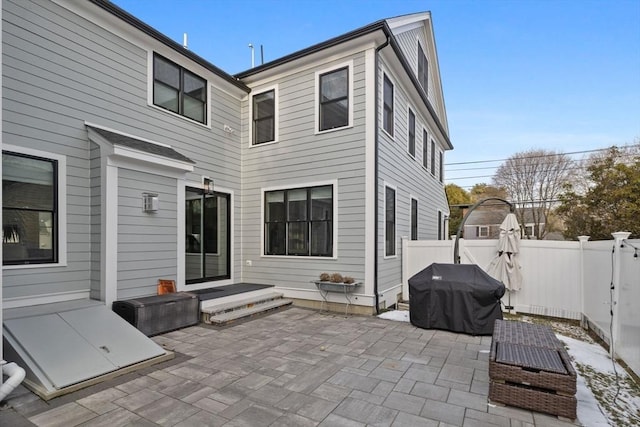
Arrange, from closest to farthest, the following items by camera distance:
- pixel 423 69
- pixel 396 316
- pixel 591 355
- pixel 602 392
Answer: pixel 602 392 → pixel 591 355 → pixel 396 316 → pixel 423 69

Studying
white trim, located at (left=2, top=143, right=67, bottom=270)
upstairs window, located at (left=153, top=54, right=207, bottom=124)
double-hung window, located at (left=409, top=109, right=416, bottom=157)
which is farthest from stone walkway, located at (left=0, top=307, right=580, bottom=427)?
double-hung window, located at (left=409, top=109, right=416, bottom=157)

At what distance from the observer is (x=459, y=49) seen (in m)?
12.8

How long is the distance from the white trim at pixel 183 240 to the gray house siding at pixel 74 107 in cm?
11

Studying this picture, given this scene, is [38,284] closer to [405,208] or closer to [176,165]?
[176,165]

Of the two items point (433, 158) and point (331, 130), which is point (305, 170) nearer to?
point (331, 130)

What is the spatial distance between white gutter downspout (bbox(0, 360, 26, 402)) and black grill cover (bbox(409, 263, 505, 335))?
5.04 meters

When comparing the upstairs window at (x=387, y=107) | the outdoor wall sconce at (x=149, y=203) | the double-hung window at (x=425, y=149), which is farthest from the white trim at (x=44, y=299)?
the double-hung window at (x=425, y=149)

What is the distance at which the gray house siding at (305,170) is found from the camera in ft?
21.4

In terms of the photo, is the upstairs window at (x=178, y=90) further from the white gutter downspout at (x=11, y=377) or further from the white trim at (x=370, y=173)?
the white gutter downspout at (x=11, y=377)

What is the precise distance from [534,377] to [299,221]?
5.17 metres

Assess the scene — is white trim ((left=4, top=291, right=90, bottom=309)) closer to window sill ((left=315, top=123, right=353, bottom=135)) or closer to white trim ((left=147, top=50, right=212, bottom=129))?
white trim ((left=147, top=50, right=212, bottom=129))

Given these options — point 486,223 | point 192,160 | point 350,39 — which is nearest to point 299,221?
point 192,160

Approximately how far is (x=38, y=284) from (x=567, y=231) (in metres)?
19.1

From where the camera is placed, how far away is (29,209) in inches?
179
